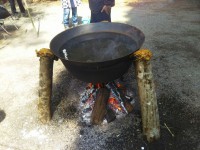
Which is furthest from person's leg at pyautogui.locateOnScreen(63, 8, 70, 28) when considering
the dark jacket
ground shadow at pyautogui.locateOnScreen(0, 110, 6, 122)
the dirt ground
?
ground shadow at pyautogui.locateOnScreen(0, 110, 6, 122)

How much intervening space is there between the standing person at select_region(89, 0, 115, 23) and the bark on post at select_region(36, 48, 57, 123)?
2632 mm

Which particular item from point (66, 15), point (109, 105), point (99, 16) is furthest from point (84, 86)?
point (66, 15)

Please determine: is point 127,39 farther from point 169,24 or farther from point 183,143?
point 169,24

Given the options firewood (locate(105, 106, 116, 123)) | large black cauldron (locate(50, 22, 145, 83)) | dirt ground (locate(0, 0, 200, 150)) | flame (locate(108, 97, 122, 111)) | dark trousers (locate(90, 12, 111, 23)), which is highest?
large black cauldron (locate(50, 22, 145, 83))

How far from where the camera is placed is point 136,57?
3502 millimetres

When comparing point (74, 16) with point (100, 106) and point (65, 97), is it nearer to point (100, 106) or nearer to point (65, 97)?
point (65, 97)

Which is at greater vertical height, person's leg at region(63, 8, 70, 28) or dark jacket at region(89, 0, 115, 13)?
dark jacket at region(89, 0, 115, 13)

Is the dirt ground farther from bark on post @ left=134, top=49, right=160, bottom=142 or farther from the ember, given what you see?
bark on post @ left=134, top=49, right=160, bottom=142

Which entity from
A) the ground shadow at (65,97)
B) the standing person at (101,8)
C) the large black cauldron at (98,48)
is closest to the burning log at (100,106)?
the ground shadow at (65,97)

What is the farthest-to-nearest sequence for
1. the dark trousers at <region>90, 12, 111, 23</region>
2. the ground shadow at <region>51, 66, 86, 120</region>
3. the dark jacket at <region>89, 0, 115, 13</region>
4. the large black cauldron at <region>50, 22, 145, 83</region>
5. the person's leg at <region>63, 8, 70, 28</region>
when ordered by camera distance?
1. the person's leg at <region>63, 8, 70, 28</region>
2. the dark trousers at <region>90, 12, 111, 23</region>
3. the dark jacket at <region>89, 0, 115, 13</region>
4. the ground shadow at <region>51, 66, 86, 120</region>
5. the large black cauldron at <region>50, 22, 145, 83</region>

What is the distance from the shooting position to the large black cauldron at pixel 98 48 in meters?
3.42

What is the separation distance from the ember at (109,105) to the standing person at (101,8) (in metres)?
2.43

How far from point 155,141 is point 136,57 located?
1.50 meters

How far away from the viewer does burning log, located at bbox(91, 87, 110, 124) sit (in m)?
4.23
